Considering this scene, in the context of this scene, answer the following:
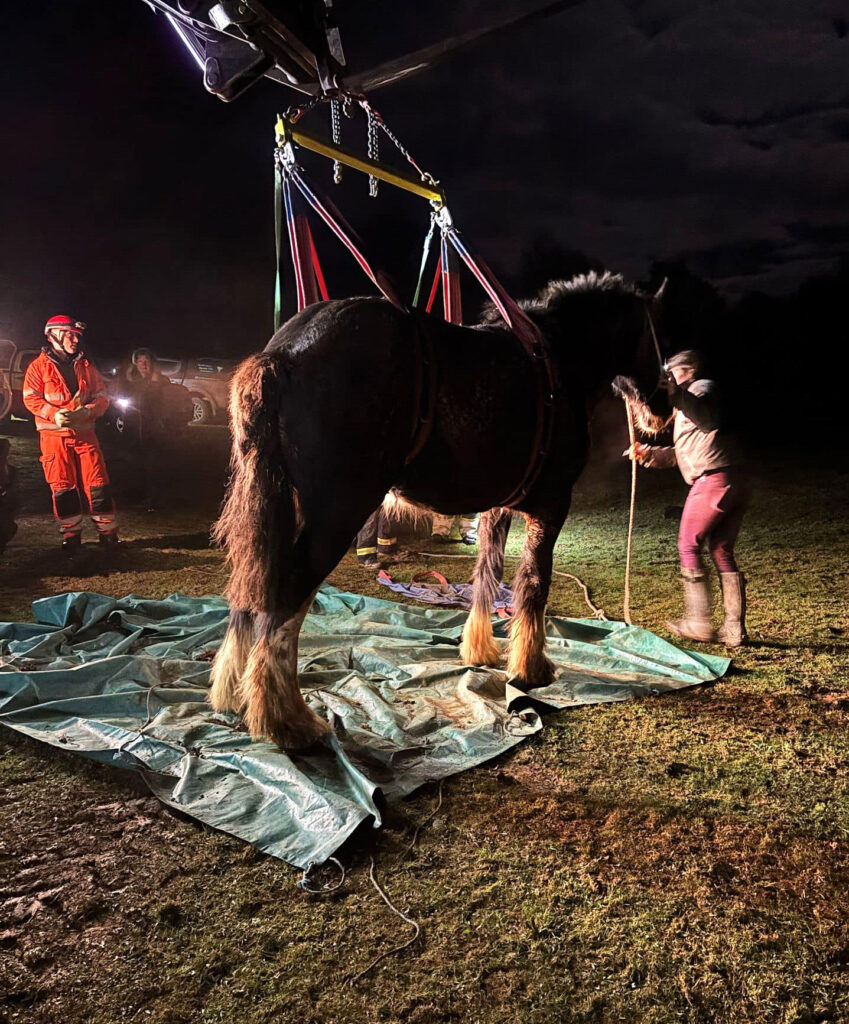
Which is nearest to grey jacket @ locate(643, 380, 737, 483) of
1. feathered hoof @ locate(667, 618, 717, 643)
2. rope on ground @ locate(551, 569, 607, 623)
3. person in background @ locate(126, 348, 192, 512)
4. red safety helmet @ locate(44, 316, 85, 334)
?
feathered hoof @ locate(667, 618, 717, 643)

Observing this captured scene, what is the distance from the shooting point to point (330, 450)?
2.56 m

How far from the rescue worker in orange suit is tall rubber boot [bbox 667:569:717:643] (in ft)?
17.8

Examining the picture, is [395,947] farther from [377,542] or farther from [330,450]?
[377,542]

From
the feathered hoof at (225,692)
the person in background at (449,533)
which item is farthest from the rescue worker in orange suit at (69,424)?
the feathered hoof at (225,692)

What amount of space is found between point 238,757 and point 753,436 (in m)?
13.8

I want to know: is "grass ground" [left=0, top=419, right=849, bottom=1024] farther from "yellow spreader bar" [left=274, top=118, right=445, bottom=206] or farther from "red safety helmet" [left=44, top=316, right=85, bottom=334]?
"red safety helmet" [left=44, top=316, right=85, bottom=334]

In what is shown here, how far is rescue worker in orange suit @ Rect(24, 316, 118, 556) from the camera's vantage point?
6.15 m

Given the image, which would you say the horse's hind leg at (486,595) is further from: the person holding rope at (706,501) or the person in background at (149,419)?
the person in background at (149,419)

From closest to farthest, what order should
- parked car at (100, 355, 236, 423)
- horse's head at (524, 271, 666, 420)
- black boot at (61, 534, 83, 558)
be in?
horse's head at (524, 271, 666, 420) → black boot at (61, 534, 83, 558) → parked car at (100, 355, 236, 423)

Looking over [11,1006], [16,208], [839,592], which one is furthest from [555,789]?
[16,208]

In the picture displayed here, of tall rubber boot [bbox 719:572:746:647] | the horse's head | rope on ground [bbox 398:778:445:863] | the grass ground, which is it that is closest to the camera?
the grass ground

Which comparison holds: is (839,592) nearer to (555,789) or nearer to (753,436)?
(555,789)

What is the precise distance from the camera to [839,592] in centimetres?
484

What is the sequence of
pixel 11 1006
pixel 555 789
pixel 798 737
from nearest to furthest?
pixel 11 1006 < pixel 555 789 < pixel 798 737
